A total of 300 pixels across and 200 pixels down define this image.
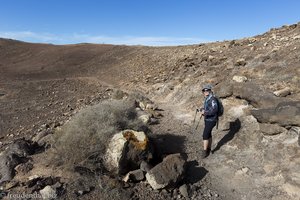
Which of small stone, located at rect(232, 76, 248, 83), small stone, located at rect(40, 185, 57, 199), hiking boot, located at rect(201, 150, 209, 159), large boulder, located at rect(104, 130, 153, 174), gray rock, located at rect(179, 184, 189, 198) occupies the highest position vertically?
small stone, located at rect(232, 76, 248, 83)

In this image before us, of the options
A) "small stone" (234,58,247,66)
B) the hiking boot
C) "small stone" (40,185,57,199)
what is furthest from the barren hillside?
"small stone" (40,185,57,199)

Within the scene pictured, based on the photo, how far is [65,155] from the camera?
25.1ft

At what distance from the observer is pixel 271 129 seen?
846 cm

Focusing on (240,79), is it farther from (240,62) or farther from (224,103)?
(240,62)

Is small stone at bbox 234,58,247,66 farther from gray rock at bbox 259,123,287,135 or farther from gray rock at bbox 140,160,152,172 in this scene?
gray rock at bbox 140,160,152,172

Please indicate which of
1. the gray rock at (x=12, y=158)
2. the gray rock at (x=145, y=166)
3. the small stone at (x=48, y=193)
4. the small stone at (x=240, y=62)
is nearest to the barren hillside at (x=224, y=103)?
the small stone at (x=240, y=62)

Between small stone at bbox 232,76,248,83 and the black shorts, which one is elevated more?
small stone at bbox 232,76,248,83

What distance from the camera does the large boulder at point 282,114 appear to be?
8.13m

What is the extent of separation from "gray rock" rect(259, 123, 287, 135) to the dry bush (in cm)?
299

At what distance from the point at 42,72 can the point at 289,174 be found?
2513 cm

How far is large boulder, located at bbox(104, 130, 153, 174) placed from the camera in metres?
7.48

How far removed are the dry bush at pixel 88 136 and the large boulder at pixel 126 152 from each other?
0.20 m

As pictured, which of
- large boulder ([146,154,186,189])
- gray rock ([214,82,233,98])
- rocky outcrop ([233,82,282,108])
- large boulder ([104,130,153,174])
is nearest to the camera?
large boulder ([146,154,186,189])

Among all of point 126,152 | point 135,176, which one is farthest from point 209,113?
point 135,176
